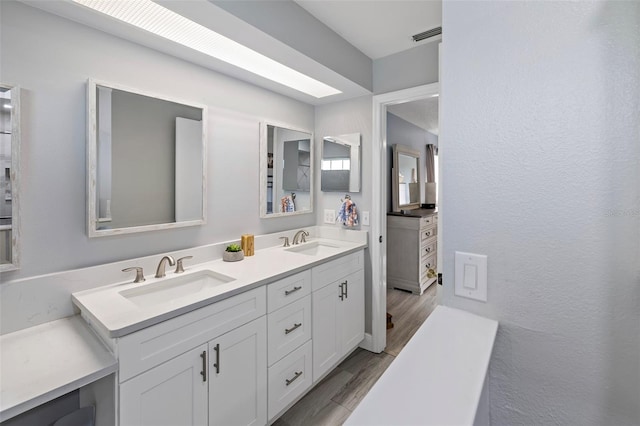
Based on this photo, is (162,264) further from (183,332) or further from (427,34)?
(427,34)

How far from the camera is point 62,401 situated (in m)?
1.31

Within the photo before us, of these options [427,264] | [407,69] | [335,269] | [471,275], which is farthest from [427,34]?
[427,264]

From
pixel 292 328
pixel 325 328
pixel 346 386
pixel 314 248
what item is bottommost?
pixel 346 386

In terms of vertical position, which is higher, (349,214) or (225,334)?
(349,214)

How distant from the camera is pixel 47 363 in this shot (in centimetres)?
103

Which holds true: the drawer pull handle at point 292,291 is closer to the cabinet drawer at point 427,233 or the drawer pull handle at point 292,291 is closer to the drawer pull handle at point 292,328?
the drawer pull handle at point 292,328

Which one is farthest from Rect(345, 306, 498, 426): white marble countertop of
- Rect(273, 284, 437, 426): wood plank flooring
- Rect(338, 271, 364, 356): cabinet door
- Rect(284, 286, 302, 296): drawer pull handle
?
Rect(338, 271, 364, 356): cabinet door

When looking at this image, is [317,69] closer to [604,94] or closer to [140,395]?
[604,94]

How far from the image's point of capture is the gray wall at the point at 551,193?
0.67 meters

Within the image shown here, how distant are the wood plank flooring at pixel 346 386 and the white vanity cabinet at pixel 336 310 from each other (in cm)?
12

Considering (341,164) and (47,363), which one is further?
(341,164)

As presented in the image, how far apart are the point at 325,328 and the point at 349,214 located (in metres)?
0.96

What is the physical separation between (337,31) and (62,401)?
2.53 meters

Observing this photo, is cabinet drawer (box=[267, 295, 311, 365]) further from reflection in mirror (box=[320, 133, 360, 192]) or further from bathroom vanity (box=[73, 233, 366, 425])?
reflection in mirror (box=[320, 133, 360, 192])
